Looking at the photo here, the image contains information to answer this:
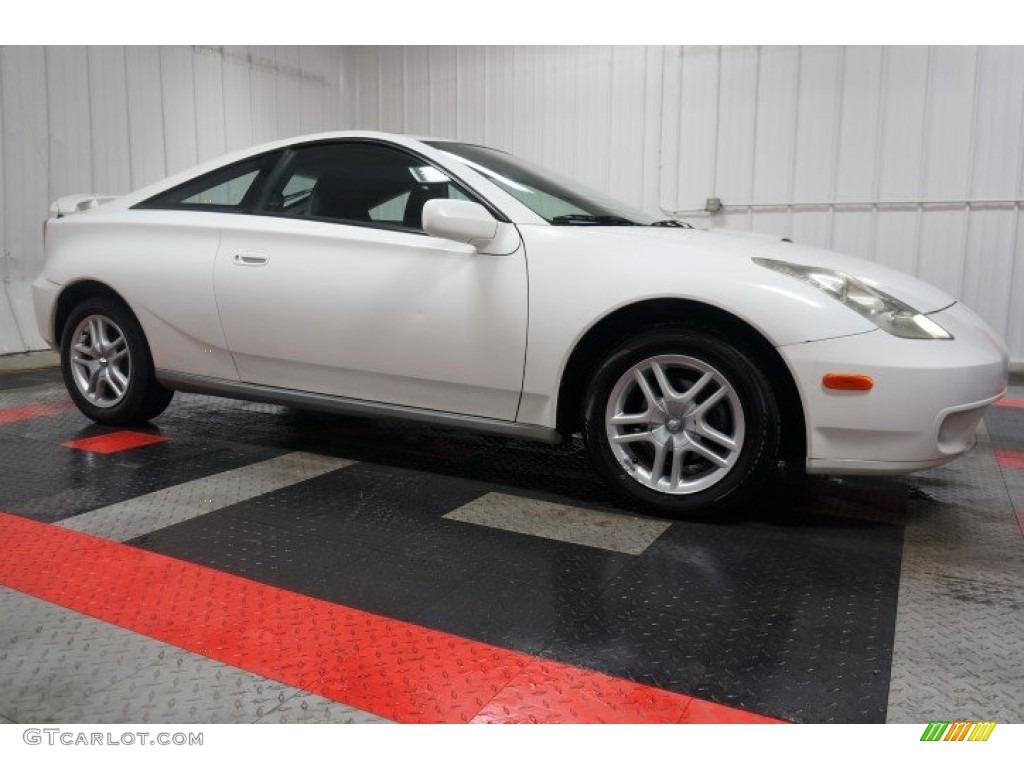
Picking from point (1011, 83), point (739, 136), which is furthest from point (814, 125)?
point (1011, 83)

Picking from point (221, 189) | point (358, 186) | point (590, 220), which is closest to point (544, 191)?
point (590, 220)

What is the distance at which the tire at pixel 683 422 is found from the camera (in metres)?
2.51

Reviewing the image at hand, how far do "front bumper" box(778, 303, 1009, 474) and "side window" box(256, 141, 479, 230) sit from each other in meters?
1.38

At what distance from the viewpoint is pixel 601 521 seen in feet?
8.87

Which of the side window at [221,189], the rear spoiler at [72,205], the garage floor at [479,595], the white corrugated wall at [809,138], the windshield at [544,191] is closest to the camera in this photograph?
the garage floor at [479,595]

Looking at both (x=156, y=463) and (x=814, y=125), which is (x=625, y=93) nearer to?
(x=814, y=125)

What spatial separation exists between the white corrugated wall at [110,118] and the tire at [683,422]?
17.8 feet

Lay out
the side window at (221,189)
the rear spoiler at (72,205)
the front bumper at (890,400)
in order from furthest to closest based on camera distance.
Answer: the rear spoiler at (72,205)
the side window at (221,189)
the front bumper at (890,400)

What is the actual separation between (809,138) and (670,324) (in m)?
5.38

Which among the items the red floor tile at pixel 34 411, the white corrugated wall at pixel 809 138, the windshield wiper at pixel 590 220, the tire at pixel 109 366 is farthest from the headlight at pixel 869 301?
the white corrugated wall at pixel 809 138

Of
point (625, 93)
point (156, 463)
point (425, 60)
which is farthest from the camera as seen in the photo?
point (425, 60)

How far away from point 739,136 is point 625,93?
1214mm

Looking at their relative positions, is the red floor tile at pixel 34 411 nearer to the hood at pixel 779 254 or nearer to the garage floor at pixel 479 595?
the garage floor at pixel 479 595

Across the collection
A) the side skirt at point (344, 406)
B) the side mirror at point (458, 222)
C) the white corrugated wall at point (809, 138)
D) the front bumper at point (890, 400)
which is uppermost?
the white corrugated wall at point (809, 138)
